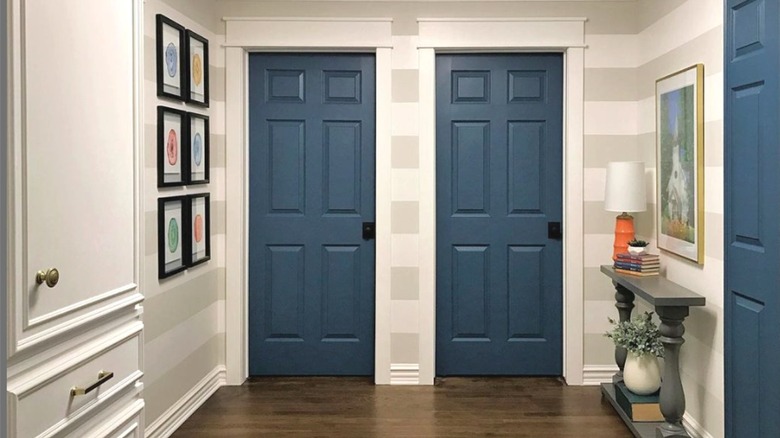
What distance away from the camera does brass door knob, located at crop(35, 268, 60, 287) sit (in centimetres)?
143

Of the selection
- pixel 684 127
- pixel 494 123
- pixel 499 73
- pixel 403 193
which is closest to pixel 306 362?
pixel 403 193

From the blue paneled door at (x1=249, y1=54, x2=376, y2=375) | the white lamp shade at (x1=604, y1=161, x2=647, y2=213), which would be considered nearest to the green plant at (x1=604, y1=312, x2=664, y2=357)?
the white lamp shade at (x1=604, y1=161, x2=647, y2=213)

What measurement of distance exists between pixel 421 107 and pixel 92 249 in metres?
2.84

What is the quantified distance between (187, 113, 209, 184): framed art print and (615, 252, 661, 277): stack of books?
94.1 inches

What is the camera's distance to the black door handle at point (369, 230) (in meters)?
4.32

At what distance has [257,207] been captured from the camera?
4.35m

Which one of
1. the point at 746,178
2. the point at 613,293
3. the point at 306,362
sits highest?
the point at 746,178

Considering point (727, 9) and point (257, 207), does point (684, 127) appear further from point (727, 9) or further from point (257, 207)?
point (257, 207)

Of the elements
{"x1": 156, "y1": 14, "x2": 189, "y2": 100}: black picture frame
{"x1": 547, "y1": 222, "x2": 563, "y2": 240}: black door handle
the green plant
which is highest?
{"x1": 156, "y1": 14, "x2": 189, "y2": 100}: black picture frame

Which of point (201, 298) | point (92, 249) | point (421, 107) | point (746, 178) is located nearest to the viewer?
point (92, 249)

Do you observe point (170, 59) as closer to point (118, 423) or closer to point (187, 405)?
point (187, 405)

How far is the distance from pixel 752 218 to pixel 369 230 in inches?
90.2

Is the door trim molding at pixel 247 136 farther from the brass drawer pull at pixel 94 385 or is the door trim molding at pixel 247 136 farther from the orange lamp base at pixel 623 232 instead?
the brass drawer pull at pixel 94 385

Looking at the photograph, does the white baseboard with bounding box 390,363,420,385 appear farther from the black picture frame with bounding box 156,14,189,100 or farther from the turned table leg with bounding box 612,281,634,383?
the black picture frame with bounding box 156,14,189,100
